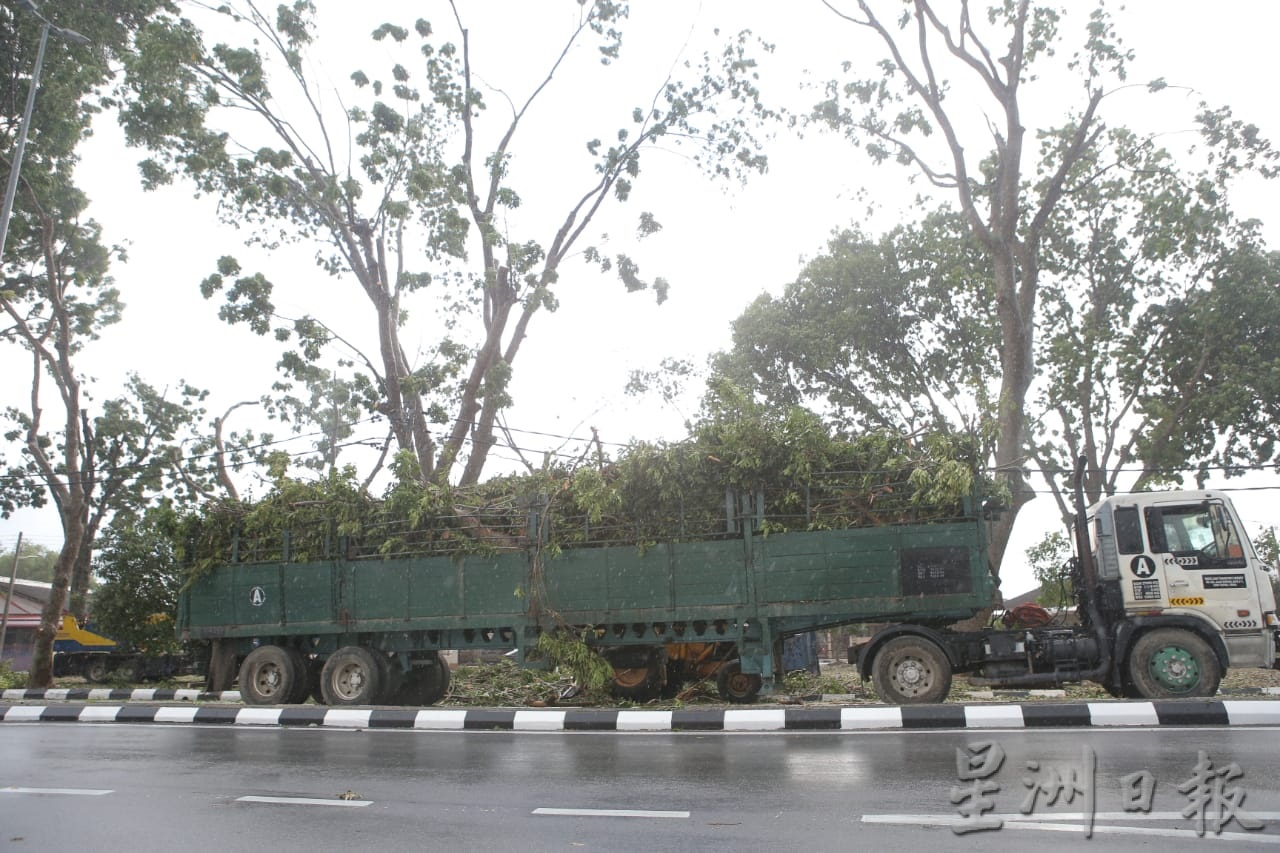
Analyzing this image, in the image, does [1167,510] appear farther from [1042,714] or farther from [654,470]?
[654,470]

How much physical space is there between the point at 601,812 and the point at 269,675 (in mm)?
9295

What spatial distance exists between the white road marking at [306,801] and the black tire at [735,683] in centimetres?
707

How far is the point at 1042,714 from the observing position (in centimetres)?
879

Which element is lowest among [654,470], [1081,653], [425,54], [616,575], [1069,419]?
[1081,653]

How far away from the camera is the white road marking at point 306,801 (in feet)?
18.8

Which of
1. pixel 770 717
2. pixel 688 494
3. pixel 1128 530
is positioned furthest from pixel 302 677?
Result: pixel 1128 530

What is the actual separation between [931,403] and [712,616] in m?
15.6

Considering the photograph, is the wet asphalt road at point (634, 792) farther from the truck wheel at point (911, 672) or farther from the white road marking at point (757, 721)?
the truck wheel at point (911, 672)

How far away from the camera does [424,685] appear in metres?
13.8

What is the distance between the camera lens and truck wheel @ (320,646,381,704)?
12523 millimetres

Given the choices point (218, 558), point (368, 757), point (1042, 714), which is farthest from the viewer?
point (218, 558)

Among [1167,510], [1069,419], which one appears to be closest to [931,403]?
[1069,419]

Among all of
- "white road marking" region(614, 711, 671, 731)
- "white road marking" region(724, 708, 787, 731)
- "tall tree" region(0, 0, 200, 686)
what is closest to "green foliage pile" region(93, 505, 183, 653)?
"tall tree" region(0, 0, 200, 686)

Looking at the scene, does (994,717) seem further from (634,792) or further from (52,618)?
(52,618)
